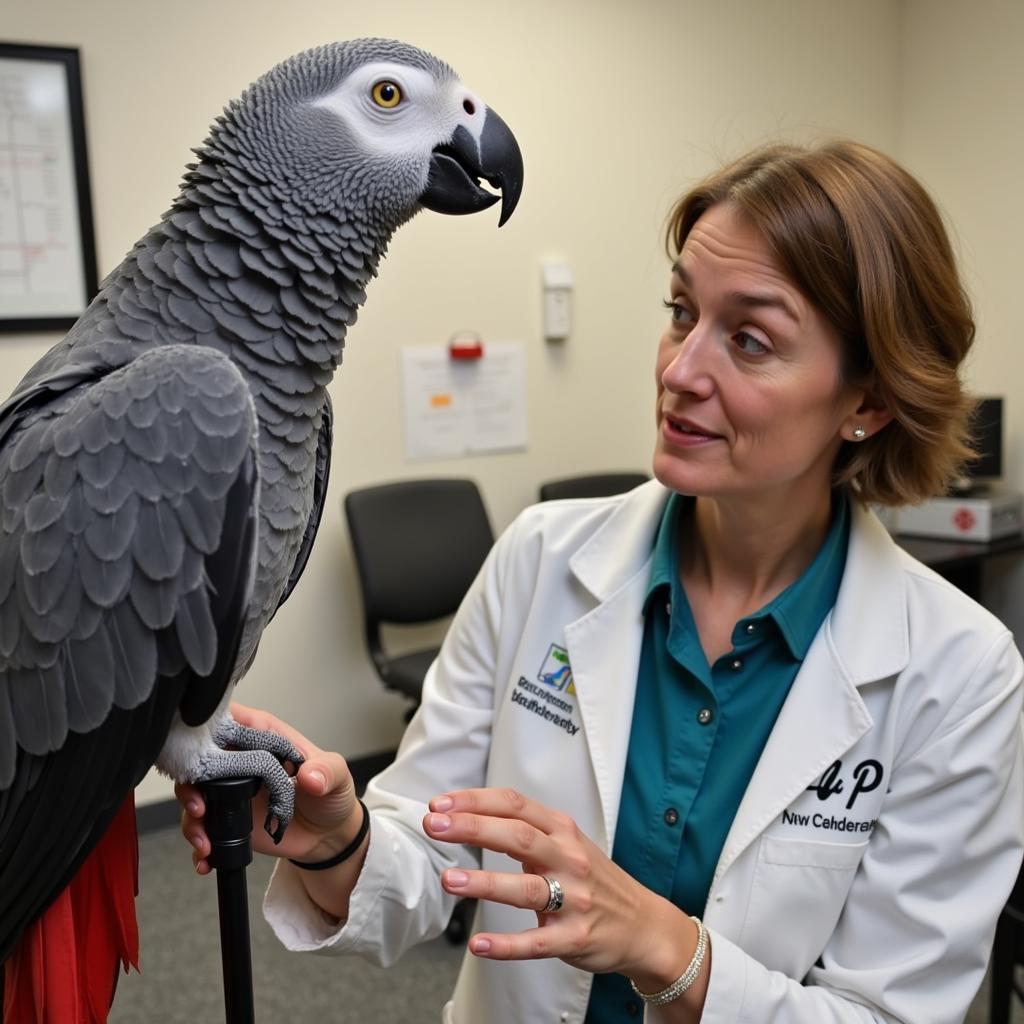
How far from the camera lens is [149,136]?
84.8 inches

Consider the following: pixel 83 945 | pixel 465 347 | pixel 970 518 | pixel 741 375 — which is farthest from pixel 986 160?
pixel 83 945

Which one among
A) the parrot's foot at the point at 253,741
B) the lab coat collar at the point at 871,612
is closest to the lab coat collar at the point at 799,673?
the lab coat collar at the point at 871,612

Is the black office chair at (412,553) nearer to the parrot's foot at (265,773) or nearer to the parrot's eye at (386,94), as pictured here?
the parrot's foot at (265,773)

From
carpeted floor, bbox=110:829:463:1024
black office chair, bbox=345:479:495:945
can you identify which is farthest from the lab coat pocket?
black office chair, bbox=345:479:495:945

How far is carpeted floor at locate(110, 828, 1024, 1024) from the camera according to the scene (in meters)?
1.75

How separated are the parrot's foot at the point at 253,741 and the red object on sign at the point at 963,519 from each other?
2625 mm

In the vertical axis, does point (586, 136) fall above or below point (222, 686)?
above

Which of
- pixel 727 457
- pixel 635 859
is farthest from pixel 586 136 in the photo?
pixel 635 859

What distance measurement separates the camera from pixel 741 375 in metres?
0.87

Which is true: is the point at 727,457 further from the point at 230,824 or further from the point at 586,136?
the point at 586,136

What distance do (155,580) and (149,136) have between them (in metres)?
1.95

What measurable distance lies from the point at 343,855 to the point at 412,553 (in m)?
1.61

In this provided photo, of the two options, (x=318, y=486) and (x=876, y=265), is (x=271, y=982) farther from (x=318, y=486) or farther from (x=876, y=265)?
(x=876, y=265)

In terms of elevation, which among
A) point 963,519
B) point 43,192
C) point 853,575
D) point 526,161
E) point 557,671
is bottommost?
point 963,519
